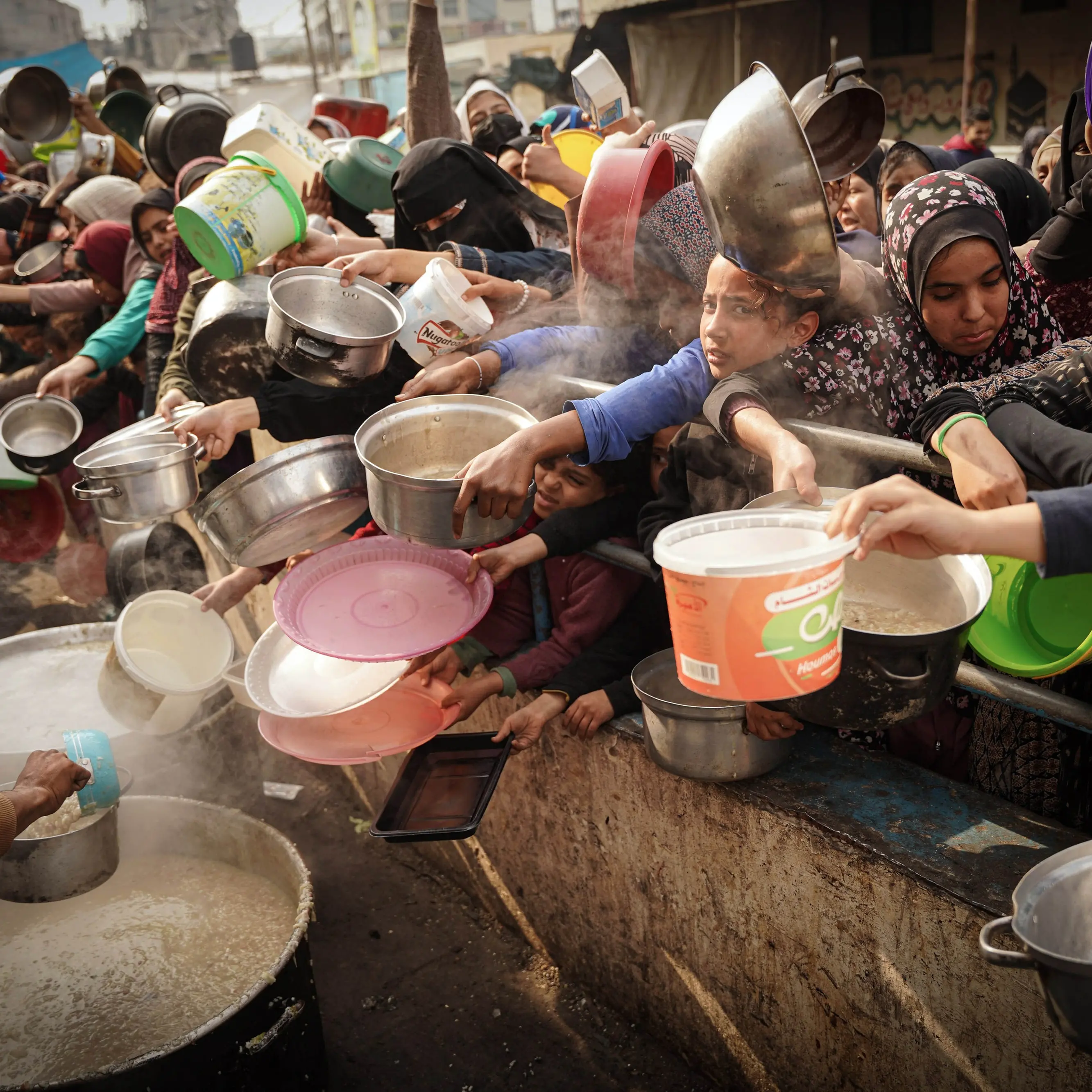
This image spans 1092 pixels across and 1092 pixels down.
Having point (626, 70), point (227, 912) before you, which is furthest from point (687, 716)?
point (626, 70)

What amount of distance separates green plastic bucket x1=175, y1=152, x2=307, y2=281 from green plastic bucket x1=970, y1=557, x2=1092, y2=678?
260cm

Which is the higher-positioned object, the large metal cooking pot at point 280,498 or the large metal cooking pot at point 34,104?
the large metal cooking pot at point 34,104

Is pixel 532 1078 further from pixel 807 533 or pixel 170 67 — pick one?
pixel 170 67

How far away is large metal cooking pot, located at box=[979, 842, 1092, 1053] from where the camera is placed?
1.19m

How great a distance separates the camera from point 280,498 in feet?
8.71

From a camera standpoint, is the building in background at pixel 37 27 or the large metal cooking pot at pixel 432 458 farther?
the building in background at pixel 37 27

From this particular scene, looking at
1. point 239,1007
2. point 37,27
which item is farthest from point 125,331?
point 37,27

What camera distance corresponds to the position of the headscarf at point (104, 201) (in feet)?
21.9

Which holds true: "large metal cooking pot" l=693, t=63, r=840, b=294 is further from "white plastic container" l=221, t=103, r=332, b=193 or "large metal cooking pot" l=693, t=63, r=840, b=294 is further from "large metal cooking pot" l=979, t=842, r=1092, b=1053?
"white plastic container" l=221, t=103, r=332, b=193

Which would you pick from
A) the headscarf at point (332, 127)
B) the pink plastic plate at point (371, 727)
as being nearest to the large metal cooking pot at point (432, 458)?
the pink plastic plate at point (371, 727)

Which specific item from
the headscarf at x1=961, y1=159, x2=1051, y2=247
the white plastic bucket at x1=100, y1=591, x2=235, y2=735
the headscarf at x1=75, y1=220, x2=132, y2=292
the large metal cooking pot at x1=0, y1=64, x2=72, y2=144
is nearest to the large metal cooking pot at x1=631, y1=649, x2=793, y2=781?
the white plastic bucket at x1=100, y1=591, x2=235, y2=735

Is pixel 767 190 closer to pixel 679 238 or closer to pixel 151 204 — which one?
pixel 679 238

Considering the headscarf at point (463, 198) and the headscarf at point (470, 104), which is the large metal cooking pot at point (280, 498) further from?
the headscarf at point (470, 104)

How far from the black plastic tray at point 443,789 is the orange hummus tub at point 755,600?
1.04 meters
